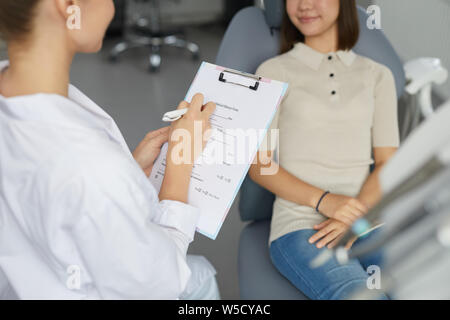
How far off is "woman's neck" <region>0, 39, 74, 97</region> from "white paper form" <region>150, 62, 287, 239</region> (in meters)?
0.33

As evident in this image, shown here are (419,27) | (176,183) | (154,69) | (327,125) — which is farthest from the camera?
(154,69)

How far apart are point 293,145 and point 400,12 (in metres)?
1.18

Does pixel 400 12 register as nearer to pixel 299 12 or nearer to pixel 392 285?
pixel 299 12

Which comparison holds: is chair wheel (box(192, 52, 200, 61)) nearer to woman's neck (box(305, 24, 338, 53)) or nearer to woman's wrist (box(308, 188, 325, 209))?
woman's neck (box(305, 24, 338, 53))

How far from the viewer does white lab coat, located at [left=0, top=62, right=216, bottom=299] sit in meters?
0.63

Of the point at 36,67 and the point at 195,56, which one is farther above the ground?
the point at 36,67

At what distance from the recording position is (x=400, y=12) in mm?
2070

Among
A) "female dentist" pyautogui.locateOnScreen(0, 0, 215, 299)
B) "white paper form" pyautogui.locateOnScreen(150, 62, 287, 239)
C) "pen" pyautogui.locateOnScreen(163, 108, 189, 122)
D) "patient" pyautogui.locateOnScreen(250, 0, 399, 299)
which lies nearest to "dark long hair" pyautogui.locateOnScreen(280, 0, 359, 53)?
"patient" pyautogui.locateOnScreen(250, 0, 399, 299)

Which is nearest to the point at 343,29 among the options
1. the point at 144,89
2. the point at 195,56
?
the point at 144,89

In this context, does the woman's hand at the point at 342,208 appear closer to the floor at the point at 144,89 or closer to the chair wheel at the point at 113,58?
the floor at the point at 144,89

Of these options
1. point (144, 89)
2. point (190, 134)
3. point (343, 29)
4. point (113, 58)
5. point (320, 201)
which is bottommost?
point (144, 89)

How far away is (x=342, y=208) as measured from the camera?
3.73ft

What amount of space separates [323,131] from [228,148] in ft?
1.30

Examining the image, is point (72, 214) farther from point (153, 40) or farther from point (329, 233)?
point (153, 40)
